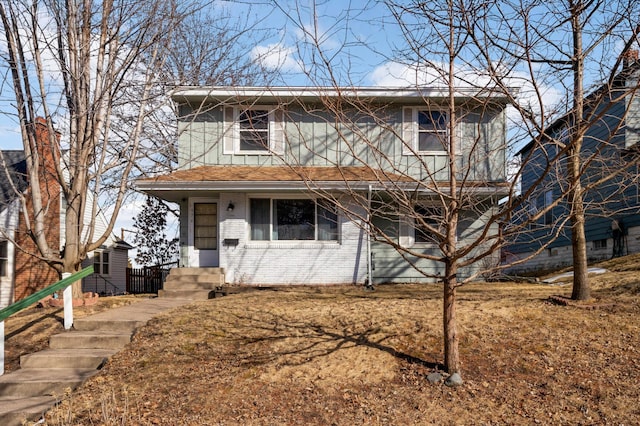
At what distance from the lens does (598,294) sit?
30.3 feet

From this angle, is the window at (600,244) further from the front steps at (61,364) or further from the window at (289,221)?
the front steps at (61,364)

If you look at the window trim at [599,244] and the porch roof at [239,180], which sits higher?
the porch roof at [239,180]

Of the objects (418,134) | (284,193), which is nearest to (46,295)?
(284,193)

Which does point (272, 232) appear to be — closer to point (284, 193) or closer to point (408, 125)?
point (284, 193)

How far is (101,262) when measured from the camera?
24891mm

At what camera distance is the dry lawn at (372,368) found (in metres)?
5.67

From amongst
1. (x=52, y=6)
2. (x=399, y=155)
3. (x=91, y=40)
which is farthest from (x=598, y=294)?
(x=52, y=6)

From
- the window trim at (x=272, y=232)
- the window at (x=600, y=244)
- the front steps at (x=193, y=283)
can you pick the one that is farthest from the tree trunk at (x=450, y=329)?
the window at (x=600, y=244)

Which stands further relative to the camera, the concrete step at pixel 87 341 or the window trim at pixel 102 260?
the window trim at pixel 102 260

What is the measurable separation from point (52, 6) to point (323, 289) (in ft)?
27.0

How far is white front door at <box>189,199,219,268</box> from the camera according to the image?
45.7ft

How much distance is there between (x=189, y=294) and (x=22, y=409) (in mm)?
6159

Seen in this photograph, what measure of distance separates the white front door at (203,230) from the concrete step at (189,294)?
1672mm

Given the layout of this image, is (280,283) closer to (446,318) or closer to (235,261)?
(235,261)
